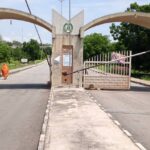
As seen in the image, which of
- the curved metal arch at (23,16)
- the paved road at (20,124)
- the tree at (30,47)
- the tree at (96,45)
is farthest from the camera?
the tree at (30,47)

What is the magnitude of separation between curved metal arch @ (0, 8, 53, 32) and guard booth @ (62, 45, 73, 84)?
5.42 ft

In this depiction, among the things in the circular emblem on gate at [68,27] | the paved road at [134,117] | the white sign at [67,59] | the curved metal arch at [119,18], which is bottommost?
the paved road at [134,117]

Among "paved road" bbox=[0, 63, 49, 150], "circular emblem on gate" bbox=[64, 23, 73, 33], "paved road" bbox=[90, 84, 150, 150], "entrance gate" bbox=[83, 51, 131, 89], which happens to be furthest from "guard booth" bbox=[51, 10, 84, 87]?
"paved road" bbox=[0, 63, 49, 150]

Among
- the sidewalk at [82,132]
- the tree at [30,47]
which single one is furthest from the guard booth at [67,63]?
the tree at [30,47]

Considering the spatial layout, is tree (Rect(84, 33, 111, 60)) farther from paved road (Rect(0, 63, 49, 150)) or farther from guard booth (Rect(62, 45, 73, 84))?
paved road (Rect(0, 63, 49, 150))

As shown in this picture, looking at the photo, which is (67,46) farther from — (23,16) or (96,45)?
(96,45)

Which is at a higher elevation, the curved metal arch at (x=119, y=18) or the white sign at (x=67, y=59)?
the curved metal arch at (x=119, y=18)

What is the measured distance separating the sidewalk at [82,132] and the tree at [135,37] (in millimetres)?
41453

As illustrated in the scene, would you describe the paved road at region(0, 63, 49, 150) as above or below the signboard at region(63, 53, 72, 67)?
below

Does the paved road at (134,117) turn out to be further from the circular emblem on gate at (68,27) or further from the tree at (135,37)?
the tree at (135,37)

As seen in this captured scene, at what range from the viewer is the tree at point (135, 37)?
5797 cm

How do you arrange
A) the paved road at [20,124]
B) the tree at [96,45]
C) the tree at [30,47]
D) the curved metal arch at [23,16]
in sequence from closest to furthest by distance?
the paved road at [20,124] → the curved metal arch at [23,16] → the tree at [96,45] → the tree at [30,47]

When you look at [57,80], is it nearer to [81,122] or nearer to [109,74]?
[109,74]

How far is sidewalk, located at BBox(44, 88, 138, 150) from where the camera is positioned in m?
10.6
